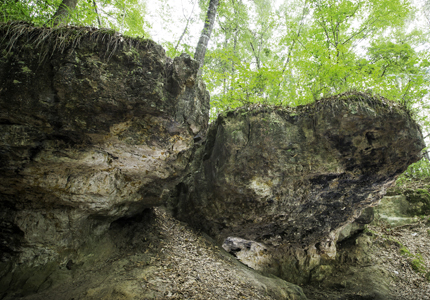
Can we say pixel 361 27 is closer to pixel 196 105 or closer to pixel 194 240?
pixel 196 105

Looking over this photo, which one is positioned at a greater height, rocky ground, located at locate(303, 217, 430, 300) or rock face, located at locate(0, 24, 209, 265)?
rock face, located at locate(0, 24, 209, 265)

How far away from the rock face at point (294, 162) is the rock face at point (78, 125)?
1922mm

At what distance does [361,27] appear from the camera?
31.2 ft

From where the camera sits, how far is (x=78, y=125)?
3777mm

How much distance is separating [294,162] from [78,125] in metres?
5.50

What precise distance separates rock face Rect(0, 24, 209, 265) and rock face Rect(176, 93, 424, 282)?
1922mm

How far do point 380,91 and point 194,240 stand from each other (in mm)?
6943

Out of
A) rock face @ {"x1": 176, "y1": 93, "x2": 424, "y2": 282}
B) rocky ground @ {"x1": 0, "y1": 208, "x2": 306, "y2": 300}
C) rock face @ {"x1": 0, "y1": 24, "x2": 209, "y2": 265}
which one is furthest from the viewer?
rock face @ {"x1": 176, "y1": 93, "x2": 424, "y2": 282}

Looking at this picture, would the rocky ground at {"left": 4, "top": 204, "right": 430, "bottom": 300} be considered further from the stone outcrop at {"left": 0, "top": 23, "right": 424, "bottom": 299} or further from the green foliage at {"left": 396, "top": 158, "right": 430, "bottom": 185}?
the green foliage at {"left": 396, "top": 158, "right": 430, "bottom": 185}

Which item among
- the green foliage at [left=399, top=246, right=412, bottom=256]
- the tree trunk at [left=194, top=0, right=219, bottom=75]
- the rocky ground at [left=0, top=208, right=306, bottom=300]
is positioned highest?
the tree trunk at [left=194, top=0, right=219, bottom=75]

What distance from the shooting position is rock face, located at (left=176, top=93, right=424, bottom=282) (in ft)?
18.5

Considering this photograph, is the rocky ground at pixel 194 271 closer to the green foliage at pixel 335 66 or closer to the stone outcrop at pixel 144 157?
the stone outcrop at pixel 144 157

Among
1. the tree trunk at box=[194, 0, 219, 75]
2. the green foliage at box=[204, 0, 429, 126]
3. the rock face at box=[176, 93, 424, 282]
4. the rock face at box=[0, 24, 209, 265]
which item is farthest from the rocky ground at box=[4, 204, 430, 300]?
the tree trunk at box=[194, 0, 219, 75]

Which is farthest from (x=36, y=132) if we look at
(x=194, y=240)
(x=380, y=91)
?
(x=380, y=91)
